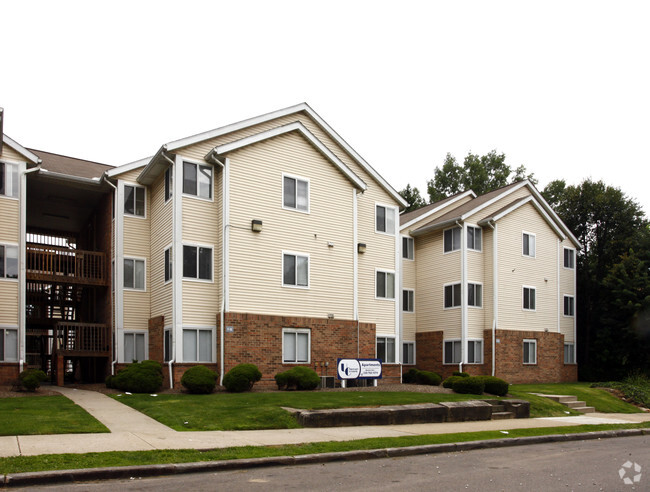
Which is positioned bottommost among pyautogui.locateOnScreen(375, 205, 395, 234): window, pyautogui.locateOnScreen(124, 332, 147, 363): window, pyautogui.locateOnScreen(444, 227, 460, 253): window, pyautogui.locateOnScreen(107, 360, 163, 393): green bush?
pyautogui.locateOnScreen(107, 360, 163, 393): green bush

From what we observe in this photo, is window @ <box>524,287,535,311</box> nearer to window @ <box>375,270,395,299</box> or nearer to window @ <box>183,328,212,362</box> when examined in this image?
window @ <box>375,270,395,299</box>

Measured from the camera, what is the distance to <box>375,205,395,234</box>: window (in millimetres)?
30453

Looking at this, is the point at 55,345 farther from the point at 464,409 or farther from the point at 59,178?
the point at 464,409

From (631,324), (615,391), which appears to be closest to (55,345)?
(615,391)

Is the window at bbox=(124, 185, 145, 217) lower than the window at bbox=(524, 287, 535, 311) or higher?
higher

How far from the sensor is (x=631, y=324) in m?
35.7

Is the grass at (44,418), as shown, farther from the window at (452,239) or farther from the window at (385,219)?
the window at (452,239)

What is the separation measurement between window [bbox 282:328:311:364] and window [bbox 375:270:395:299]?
208 inches

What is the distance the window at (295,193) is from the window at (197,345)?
5.94m

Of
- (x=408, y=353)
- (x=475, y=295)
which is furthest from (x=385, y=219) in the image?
(x=408, y=353)

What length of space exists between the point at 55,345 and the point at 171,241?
24.9 ft

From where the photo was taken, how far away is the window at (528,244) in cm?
3512

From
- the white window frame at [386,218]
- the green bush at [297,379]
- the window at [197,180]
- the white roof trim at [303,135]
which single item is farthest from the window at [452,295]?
the window at [197,180]

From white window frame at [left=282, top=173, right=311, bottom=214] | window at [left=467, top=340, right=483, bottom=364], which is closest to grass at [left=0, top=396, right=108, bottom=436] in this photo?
white window frame at [left=282, top=173, right=311, bottom=214]
